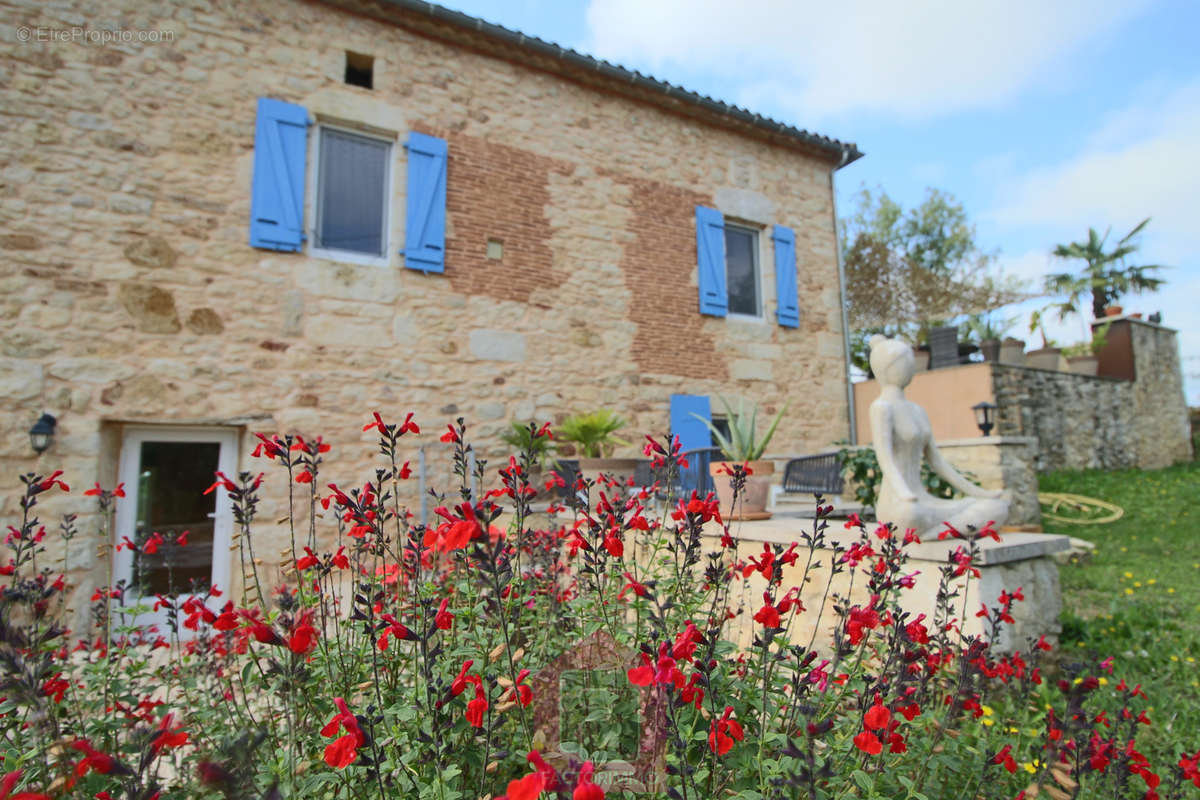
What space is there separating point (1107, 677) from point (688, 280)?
538 centimetres

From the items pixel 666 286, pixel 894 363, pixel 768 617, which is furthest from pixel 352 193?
pixel 768 617

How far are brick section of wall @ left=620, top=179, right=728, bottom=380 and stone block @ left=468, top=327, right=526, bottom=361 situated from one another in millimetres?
1362

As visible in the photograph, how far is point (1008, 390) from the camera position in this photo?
935 centimetres

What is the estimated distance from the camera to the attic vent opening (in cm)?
588

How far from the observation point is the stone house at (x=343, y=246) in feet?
15.3

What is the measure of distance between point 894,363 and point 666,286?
13.7 feet

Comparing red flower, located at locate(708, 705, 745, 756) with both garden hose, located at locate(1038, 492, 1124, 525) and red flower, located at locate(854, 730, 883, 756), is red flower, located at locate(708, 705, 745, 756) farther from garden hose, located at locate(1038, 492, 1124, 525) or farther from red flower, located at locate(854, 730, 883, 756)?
garden hose, located at locate(1038, 492, 1124, 525)

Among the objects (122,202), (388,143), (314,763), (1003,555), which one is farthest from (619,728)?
(388,143)

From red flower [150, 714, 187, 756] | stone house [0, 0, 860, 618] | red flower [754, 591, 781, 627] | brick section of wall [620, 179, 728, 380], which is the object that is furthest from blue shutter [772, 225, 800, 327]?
red flower [150, 714, 187, 756]

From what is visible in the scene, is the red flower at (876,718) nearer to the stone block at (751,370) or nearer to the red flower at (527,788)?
the red flower at (527,788)

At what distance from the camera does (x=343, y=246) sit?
225 inches

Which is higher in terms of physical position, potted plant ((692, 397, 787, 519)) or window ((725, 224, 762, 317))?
window ((725, 224, 762, 317))

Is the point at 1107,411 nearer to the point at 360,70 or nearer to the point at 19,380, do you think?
the point at 360,70

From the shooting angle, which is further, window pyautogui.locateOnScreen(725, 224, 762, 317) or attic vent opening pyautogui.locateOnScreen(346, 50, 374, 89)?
window pyautogui.locateOnScreen(725, 224, 762, 317)
